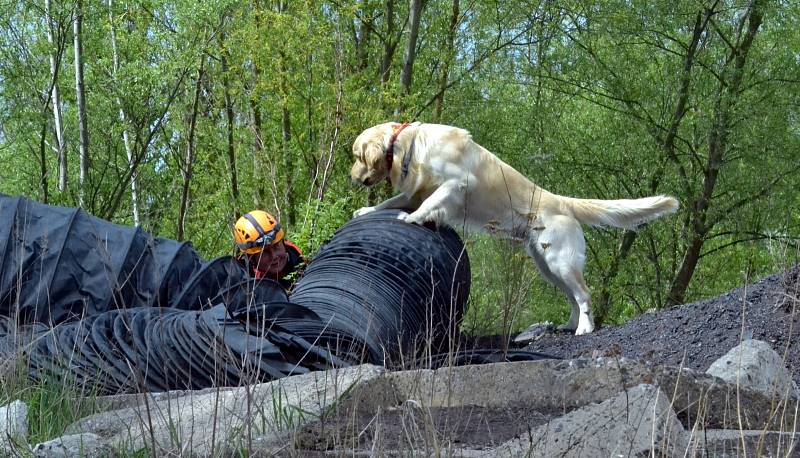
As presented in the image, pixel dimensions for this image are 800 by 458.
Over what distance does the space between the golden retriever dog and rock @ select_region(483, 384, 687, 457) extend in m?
5.36

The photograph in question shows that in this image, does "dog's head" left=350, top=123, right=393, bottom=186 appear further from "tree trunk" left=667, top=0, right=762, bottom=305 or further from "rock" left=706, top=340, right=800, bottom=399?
"tree trunk" left=667, top=0, right=762, bottom=305

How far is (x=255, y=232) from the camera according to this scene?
9.01 metres

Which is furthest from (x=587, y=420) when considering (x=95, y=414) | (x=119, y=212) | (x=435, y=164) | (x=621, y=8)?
(x=119, y=212)

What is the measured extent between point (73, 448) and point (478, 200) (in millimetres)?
6975

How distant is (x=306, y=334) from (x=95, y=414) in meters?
1.90

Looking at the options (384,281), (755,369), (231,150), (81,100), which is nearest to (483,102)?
(231,150)

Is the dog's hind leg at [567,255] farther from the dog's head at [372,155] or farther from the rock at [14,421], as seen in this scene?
the rock at [14,421]

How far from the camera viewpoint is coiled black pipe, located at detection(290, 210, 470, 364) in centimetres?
716

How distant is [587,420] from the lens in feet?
11.8

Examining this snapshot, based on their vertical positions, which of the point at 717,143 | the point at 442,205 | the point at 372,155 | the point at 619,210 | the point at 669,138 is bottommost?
the point at 619,210

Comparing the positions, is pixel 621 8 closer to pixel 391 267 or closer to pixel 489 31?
pixel 489 31

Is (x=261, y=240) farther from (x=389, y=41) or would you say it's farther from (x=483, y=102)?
(x=483, y=102)

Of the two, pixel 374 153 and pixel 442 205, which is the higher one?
pixel 374 153

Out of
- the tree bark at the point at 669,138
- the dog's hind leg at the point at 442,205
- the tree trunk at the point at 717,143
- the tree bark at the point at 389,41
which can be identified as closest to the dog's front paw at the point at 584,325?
the dog's hind leg at the point at 442,205
